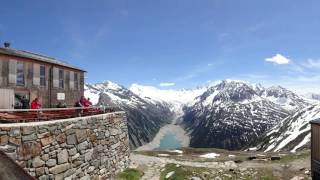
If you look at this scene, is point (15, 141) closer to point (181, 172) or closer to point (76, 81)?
point (76, 81)

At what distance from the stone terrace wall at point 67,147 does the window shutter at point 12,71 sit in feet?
23.1

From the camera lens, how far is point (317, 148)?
33312 mm

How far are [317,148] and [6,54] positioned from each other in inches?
1133

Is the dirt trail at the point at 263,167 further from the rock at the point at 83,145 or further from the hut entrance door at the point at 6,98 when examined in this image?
the hut entrance door at the point at 6,98

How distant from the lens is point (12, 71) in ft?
93.4

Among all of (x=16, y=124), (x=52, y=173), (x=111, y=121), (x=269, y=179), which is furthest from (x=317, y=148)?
(x=16, y=124)

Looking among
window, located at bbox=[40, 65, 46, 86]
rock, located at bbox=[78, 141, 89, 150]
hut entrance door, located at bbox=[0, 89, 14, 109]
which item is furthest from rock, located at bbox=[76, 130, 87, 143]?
window, located at bbox=[40, 65, 46, 86]

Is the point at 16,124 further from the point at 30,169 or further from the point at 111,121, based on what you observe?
the point at 111,121

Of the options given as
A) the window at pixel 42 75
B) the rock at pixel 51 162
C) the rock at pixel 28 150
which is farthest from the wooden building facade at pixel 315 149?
the window at pixel 42 75

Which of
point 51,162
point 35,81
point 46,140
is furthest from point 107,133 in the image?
point 46,140

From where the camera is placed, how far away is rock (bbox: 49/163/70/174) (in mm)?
20944

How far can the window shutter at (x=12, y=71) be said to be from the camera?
2825cm

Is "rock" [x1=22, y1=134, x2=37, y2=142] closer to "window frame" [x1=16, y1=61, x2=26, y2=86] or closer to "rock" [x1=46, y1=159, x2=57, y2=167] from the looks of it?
"rock" [x1=46, y1=159, x2=57, y2=167]

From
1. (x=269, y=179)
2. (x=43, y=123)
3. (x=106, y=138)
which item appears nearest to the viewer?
(x=43, y=123)
